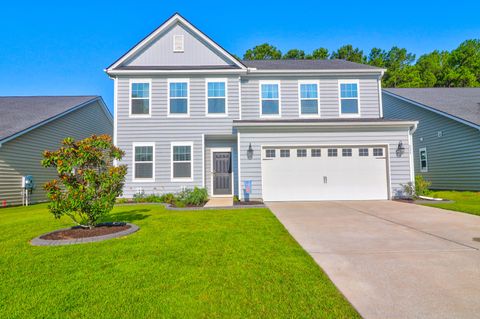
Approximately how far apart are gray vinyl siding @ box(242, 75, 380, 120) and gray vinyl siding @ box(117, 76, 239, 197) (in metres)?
0.83

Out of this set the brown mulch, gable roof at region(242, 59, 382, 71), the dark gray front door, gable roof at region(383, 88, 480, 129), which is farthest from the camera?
gable roof at region(242, 59, 382, 71)

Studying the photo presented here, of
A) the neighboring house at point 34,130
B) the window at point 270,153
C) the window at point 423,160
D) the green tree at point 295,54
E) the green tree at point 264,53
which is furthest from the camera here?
the green tree at point 264,53

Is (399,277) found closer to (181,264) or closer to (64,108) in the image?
(181,264)

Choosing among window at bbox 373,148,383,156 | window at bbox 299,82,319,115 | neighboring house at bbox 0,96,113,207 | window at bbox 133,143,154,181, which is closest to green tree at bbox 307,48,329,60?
window at bbox 299,82,319,115

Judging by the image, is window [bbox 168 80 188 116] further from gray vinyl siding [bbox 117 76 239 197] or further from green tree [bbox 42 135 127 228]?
green tree [bbox 42 135 127 228]

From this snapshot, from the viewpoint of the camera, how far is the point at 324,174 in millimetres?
11188

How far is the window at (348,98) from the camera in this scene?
1289 cm

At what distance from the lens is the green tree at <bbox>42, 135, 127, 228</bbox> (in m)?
5.52

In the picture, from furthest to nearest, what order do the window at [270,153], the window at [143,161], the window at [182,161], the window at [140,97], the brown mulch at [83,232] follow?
the window at [140,97] → the window at [182,161] → the window at [143,161] → the window at [270,153] → the brown mulch at [83,232]

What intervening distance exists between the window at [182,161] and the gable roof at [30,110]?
6.90 m

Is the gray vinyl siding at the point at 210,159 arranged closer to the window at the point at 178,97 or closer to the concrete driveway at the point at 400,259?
the window at the point at 178,97

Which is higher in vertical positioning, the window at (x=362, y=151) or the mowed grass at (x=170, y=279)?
the window at (x=362, y=151)

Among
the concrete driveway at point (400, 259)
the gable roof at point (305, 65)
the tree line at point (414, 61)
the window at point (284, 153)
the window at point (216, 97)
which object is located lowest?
the concrete driveway at point (400, 259)

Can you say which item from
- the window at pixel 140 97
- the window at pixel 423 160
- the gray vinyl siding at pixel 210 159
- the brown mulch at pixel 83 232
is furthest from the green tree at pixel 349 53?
the brown mulch at pixel 83 232
